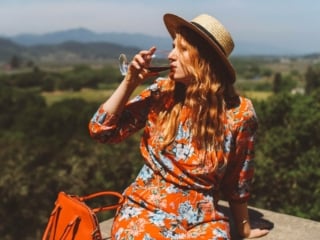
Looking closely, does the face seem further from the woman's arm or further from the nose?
the woman's arm

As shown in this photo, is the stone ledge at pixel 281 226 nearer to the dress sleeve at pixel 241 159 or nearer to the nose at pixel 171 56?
the dress sleeve at pixel 241 159

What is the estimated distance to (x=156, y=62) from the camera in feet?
8.93

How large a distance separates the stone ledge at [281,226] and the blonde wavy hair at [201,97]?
0.79 m

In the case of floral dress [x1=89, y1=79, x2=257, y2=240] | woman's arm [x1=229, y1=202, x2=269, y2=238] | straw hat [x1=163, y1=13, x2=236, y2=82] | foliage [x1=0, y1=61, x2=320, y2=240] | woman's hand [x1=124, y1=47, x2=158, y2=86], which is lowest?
foliage [x1=0, y1=61, x2=320, y2=240]

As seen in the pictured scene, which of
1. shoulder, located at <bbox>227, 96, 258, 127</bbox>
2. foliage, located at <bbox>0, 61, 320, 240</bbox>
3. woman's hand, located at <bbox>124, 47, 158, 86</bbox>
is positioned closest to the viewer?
woman's hand, located at <bbox>124, 47, 158, 86</bbox>

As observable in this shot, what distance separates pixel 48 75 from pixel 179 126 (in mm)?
82738

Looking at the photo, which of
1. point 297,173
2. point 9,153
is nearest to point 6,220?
point 9,153

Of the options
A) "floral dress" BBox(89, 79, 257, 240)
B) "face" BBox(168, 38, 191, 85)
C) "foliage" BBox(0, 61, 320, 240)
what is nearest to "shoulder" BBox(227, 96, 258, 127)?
"floral dress" BBox(89, 79, 257, 240)

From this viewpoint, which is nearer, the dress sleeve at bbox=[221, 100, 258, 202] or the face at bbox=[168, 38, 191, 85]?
the face at bbox=[168, 38, 191, 85]

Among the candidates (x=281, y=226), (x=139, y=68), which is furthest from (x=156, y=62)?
(x=281, y=226)

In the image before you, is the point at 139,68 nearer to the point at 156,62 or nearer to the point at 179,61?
the point at 156,62

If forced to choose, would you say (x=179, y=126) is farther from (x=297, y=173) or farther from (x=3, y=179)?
(x=3, y=179)

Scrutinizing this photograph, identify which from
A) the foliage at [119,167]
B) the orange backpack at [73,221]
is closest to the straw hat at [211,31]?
the orange backpack at [73,221]

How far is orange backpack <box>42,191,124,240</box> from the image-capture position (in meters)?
2.75
